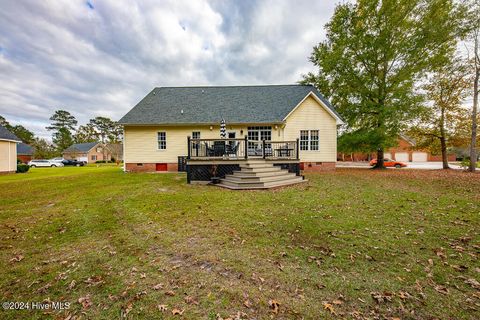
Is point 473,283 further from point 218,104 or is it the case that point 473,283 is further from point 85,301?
point 218,104

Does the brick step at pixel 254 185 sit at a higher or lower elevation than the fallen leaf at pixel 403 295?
higher

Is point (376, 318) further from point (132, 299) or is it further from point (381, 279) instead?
point (132, 299)

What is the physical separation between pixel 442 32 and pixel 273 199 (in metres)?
18.3

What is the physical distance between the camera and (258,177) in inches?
359

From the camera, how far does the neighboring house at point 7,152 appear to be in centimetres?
1858

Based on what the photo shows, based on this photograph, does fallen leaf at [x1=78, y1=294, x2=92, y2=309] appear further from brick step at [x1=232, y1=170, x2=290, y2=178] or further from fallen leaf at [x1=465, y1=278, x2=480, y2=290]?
brick step at [x1=232, y1=170, x2=290, y2=178]

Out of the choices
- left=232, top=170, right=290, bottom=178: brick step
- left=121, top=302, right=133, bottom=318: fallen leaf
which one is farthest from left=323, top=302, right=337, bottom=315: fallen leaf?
left=232, top=170, right=290, bottom=178: brick step

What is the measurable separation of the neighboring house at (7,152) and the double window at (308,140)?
2846cm

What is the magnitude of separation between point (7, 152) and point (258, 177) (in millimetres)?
26441

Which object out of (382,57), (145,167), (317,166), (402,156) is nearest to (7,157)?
(145,167)

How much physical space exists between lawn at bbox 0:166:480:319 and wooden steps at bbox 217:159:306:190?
2728 mm

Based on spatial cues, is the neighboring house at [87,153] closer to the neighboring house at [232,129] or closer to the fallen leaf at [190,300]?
the neighboring house at [232,129]

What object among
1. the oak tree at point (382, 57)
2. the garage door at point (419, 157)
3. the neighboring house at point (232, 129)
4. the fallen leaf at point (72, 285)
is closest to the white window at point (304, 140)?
the neighboring house at point (232, 129)

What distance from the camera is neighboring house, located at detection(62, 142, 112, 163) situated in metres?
55.1
